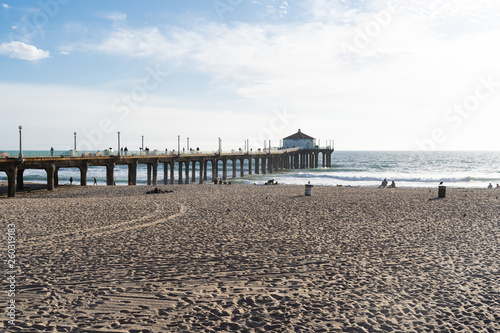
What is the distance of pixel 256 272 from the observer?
8.90 m

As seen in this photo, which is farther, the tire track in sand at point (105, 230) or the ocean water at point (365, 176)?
the ocean water at point (365, 176)

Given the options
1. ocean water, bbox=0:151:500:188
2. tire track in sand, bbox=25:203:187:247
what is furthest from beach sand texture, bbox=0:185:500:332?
ocean water, bbox=0:151:500:188

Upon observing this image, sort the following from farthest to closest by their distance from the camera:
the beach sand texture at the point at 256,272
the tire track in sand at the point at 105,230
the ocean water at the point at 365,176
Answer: the ocean water at the point at 365,176 < the tire track in sand at the point at 105,230 < the beach sand texture at the point at 256,272

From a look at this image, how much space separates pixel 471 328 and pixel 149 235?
9692 millimetres

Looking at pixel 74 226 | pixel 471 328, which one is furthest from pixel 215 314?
pixel 74 226

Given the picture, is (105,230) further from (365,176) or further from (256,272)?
(365,176)

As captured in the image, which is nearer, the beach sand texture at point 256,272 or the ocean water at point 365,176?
the beach sand texture at point 256,272

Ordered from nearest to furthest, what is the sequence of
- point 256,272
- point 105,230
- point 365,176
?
point 256,272
point 105,230
point 365,176

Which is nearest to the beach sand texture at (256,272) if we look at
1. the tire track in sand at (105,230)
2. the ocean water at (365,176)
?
the tire track in sand at (105,230)

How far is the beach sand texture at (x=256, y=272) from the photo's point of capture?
20.9ft

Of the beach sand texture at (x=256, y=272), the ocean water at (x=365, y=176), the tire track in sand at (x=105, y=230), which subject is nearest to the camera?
the beach sand texture at (x=256, y=272)

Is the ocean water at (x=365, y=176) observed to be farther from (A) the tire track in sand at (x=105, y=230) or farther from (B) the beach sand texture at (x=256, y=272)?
(B) the beach sand texture at (x=256, y=272)

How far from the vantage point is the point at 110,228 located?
47.1 ft

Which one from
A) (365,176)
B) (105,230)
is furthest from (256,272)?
(365,176)
